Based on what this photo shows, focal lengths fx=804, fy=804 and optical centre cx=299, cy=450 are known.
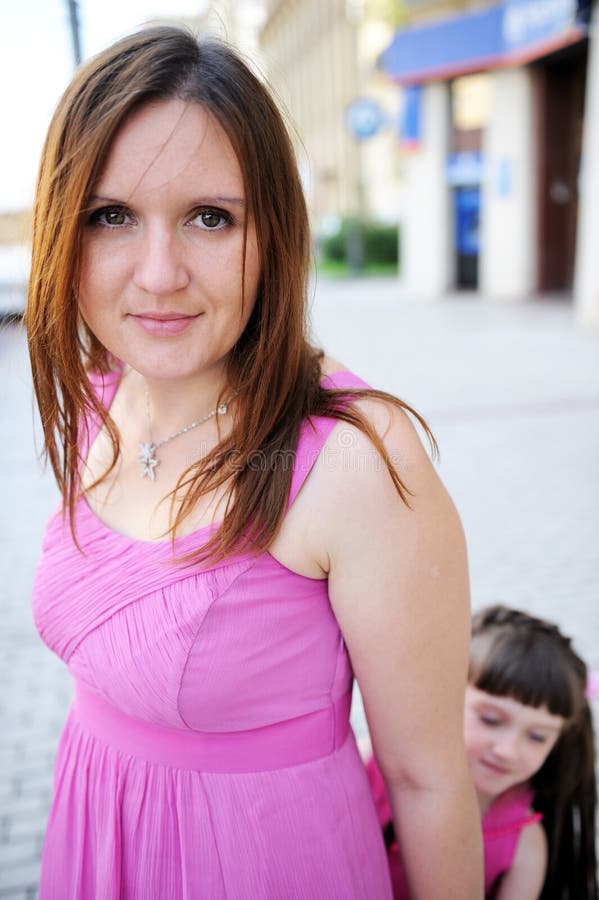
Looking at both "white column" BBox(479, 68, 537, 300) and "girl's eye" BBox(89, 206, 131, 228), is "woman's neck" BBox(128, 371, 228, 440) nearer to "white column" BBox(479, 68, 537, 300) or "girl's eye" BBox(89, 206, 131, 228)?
"girl's eye" BBox(89, 206, 131, 228)

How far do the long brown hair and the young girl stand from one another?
0.88m

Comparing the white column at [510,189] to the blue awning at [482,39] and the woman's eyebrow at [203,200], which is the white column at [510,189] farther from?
the woman's eyebrow at [203,200]

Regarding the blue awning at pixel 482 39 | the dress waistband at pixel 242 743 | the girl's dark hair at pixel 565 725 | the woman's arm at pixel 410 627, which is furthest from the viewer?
the blue awning at pixel 482 39

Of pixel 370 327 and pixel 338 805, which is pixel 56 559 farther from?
pixel 370 327

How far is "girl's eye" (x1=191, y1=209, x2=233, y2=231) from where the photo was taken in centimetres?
106

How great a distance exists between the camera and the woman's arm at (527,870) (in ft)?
5.28

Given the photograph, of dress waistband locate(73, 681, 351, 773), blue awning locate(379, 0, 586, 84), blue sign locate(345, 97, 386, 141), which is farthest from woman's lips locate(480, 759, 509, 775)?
blue sign locate(345, 97, 386, 141)

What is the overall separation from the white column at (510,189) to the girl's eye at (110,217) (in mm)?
14757

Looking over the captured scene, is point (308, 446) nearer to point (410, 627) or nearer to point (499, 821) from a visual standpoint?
point (410, 627)

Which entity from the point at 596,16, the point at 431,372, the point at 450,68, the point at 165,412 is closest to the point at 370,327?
the point at 431,372

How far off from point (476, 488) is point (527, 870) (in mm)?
3750

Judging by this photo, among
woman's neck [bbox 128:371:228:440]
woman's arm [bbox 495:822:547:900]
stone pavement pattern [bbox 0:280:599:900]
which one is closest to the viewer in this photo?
woman's neck [bbox 128:371:228:440]

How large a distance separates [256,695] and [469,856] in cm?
39

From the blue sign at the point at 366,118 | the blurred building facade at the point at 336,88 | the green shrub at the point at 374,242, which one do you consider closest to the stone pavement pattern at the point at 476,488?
the blue sign at the point at 366,118
